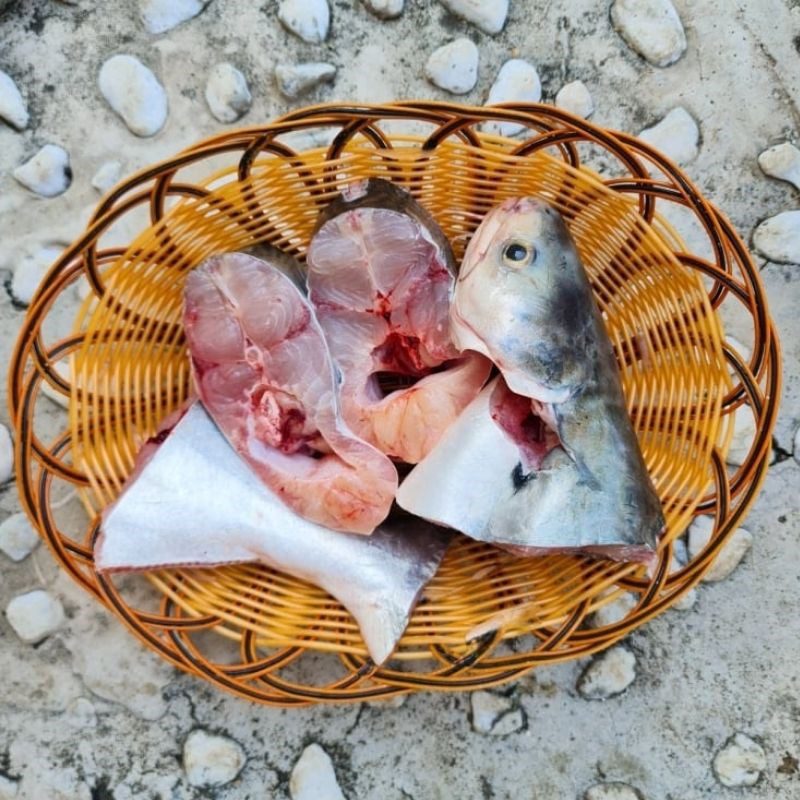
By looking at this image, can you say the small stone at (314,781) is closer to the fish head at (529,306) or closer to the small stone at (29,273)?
the fish head at (529,306)

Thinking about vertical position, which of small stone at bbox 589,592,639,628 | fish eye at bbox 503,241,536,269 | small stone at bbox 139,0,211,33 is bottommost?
small stone at bbox 589,592,639,628

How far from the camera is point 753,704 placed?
151 cm

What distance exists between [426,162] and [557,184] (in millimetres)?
178

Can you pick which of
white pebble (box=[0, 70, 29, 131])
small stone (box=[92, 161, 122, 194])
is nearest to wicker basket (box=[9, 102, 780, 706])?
small stone (box=[92, 161, 122, 194])

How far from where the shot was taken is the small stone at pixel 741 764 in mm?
1494

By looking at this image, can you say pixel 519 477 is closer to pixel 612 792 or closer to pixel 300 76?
pixel 612 792

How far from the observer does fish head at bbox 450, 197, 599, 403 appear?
118 centimetres

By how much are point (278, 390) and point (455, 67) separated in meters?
0.61

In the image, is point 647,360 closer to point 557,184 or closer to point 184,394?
point 557,184

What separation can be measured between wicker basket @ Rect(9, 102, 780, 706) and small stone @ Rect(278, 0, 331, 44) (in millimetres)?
355

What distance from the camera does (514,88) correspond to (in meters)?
1.54

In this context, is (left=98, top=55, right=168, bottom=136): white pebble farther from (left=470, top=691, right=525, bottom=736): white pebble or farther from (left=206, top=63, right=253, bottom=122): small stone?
(left=470, top=691, right=525, bottom=736): white pebble

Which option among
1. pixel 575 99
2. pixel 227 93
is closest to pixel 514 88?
pixel 575 99

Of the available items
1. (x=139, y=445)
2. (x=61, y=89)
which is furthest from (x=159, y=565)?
(x=61, y=89)
